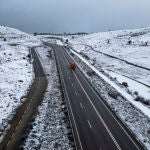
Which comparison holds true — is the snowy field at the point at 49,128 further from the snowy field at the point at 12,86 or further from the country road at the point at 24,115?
the snowy field at the point at 12,86

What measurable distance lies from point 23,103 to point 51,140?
44.9 feet

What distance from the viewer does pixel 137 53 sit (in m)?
100

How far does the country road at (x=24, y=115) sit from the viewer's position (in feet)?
94.6

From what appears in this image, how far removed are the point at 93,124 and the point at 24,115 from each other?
378 inches

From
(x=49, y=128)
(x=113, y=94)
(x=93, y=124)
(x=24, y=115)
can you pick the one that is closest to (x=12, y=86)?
(x=24, y=115)

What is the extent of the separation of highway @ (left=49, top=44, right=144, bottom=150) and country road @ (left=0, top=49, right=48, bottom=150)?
15.9 feet

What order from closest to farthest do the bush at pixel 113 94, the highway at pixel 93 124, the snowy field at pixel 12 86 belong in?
the highway at pixel 93 124 → the snowy field at pixel 12 86 → the bush at pixel 113 94

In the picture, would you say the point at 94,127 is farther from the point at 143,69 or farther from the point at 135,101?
the point at 143,69

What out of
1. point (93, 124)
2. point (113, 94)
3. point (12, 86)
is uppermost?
point (12, 86)

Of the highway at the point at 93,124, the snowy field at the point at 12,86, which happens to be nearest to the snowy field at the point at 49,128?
the highway at the point at 93,124

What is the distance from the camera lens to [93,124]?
33344mm

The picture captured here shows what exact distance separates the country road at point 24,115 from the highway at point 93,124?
15.9 ft

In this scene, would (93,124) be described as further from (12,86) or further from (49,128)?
(12,86)

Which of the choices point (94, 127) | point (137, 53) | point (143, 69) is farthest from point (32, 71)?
point (137, 53)
